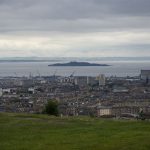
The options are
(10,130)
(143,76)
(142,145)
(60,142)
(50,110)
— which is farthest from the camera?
(143,76)

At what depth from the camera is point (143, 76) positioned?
122 m

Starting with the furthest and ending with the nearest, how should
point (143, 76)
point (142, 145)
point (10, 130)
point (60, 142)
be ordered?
point (143, 76)
point (10, 130)
point (60, 142)
point (142, 145)

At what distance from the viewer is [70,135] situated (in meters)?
14.9

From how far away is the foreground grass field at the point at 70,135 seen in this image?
12766 mm

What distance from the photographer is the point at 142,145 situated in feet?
40.9

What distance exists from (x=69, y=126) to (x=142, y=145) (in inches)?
214

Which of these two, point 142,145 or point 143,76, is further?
point 143,76

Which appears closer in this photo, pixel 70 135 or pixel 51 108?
pixel 70 135

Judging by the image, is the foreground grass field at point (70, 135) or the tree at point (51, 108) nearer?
the foreground grass field at point (70, 135)

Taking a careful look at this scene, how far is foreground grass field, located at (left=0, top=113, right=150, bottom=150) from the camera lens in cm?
1277

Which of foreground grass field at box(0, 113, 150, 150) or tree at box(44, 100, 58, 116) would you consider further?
tree at box(44, 100, 58, 116)

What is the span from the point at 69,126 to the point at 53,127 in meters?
0.59

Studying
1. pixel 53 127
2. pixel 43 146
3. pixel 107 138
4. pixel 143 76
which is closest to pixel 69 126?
pixel 53 127

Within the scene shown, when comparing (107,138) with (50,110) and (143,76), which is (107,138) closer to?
(50,110)
